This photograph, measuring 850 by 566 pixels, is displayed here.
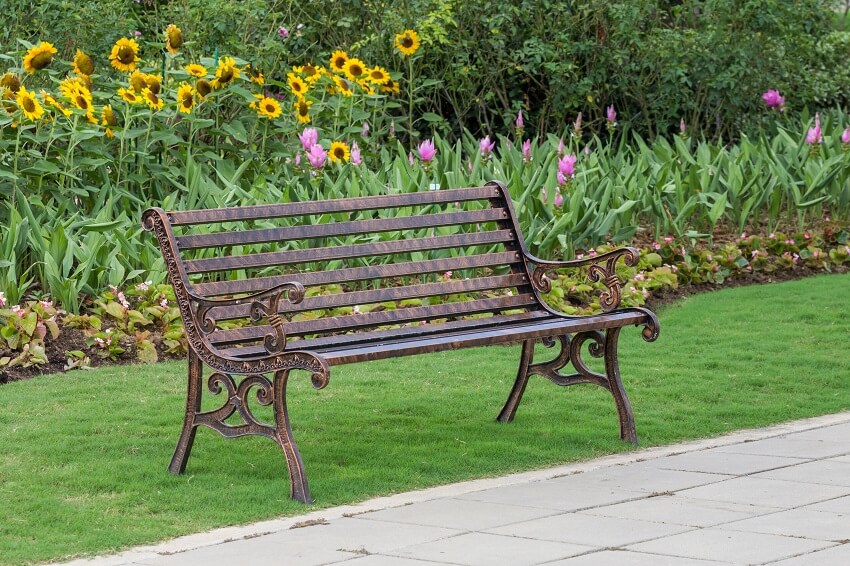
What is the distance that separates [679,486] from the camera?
507cm

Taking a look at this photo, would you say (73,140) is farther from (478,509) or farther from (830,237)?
(830,237)

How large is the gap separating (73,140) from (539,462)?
→ 435 centimetres

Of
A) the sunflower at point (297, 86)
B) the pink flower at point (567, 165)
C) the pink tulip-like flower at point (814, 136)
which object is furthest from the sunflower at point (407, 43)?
the pink tulip-like flower at point (814, 136)

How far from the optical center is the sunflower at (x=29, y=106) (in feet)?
27.1

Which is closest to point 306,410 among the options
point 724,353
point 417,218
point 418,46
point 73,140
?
point 417,218

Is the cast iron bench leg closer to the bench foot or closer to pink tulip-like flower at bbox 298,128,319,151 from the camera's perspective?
the bench foot

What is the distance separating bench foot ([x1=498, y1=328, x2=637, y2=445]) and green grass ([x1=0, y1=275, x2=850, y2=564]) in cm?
8

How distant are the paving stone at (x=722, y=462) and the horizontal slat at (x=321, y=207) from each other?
1.45 meters

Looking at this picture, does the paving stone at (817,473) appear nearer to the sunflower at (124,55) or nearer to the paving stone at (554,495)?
the paving stone at (554,495)

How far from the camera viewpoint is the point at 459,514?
4672mm

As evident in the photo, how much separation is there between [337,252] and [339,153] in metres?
3.97

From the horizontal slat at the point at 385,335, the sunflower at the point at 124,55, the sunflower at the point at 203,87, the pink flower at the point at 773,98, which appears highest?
the sunflower at the point at 124,55

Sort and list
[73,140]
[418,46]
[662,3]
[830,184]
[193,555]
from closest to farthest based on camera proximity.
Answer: [193,555] < [73,140] < [830,184] < [418,46] < [662,3]

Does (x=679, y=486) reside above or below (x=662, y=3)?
below
